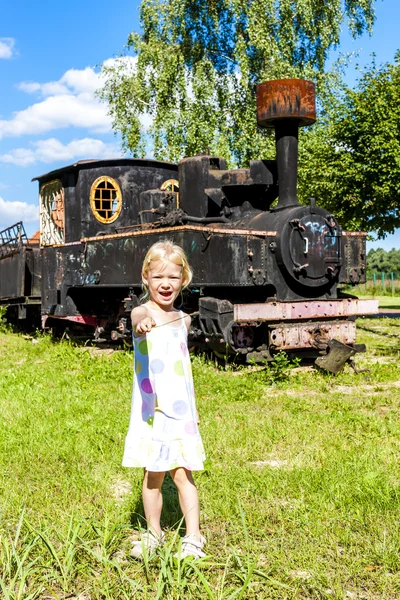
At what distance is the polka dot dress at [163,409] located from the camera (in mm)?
3084

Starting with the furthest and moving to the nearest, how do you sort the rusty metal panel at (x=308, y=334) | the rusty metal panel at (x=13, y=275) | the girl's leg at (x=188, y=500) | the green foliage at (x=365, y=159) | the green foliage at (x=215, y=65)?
the green foliage at (x=215, y=65) → the green foliage at (x=365, y=159) → the rusty metal panel at (x=13, y=275) → the rusty metal panel at (x=308, y=334) → the girl's leg at (x=188, y=500)

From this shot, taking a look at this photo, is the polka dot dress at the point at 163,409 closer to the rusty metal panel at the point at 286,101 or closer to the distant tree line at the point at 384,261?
the rusty metal panel at the point at 286,101

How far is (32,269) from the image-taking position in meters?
13.7

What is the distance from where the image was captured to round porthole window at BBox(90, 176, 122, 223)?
37.2 ft

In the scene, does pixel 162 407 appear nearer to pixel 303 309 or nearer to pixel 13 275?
pixel 303 309

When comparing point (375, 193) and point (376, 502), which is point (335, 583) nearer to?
point (376, 502)

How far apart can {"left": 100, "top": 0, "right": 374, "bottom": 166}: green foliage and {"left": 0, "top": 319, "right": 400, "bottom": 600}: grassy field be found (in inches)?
661

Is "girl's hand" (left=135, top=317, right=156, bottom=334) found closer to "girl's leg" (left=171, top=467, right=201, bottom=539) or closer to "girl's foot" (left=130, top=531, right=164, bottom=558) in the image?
"girl's leg" (left=171, top=467, right=201, bottom=539)

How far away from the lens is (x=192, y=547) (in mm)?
2986

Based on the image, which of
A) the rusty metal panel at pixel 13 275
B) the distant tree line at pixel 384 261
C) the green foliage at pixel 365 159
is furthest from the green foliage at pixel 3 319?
the distant tree line at pixel 384 261

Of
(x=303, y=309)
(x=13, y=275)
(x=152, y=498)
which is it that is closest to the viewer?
(x=152, y=498)

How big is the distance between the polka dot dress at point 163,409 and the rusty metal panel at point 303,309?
501 centimetres

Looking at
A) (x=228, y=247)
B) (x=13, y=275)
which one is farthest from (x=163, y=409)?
(x=13, y=275)

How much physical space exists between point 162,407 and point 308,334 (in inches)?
228
